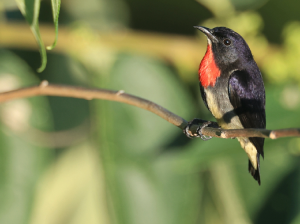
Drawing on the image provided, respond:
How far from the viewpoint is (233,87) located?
1.39m

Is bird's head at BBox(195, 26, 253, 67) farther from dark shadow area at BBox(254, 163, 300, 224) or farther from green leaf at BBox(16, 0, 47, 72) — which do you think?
green leaf at BBox(16, 0, 47, 72)

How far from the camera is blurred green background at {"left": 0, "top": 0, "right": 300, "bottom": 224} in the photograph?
1.70 meters

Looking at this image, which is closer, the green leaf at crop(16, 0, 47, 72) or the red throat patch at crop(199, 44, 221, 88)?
the green leaf at crop(16, 0, 47, 72)

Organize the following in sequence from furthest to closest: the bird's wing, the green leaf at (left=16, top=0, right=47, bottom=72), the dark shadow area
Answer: the dark shadow area < the bird's wing < the green leaf at (left=16, top=0, right=47, bottom=72)

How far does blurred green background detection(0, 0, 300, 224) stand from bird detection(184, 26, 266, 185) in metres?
0.14

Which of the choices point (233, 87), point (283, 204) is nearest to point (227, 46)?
point (233, 87)

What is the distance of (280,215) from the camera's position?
1.72 m

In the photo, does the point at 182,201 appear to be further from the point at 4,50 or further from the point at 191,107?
the point at 4,50

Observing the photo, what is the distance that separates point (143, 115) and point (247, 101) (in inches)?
22.5

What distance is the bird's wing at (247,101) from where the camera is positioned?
138 centimetres

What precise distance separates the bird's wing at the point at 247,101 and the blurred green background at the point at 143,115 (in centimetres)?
18

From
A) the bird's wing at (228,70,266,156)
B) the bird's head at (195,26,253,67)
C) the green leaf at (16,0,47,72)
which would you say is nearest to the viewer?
the green leaf at (16,0,47,72)

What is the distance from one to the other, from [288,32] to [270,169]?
0.61 meters

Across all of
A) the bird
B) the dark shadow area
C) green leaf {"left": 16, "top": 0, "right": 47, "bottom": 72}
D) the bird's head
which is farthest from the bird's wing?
green leaf {"left": 16, "top": 0, "right": 47, "bottom": 72}
